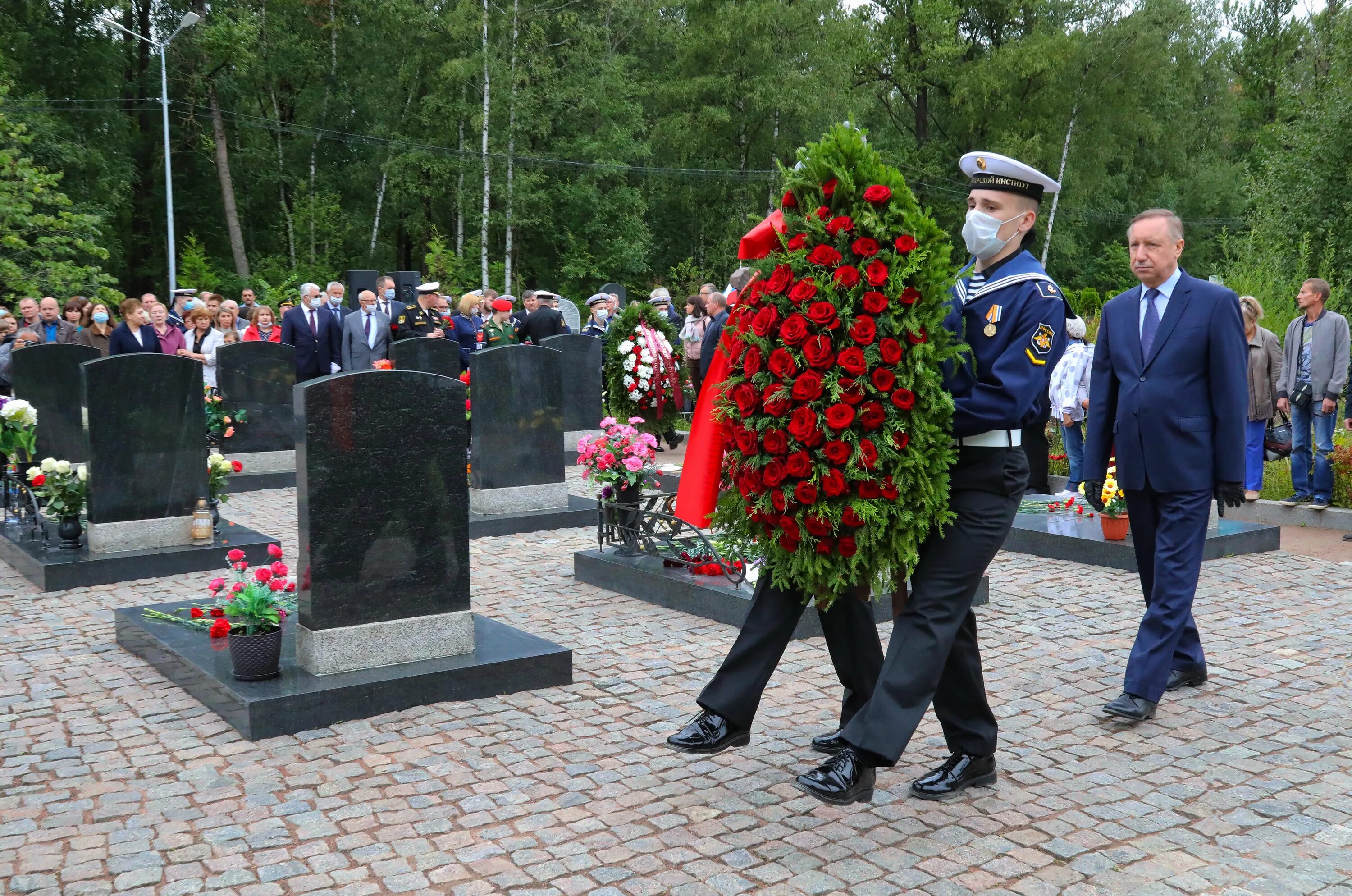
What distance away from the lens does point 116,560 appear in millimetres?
8930

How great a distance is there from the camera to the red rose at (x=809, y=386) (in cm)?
421

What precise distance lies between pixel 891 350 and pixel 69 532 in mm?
7462

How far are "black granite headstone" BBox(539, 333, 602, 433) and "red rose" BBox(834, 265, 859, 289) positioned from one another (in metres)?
11.6

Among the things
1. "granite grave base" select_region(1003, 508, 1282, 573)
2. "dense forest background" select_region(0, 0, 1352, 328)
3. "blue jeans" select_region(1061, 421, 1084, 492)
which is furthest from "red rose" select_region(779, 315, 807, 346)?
"dense forest background" select_region(0, 0, 1352, 328)

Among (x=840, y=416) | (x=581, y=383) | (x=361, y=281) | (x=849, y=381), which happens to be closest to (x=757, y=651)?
(x=840, y=416)

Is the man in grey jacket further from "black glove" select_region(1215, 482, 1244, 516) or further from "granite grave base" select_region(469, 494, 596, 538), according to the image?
"granite grave base" select_region(469, 494, 596, 538)

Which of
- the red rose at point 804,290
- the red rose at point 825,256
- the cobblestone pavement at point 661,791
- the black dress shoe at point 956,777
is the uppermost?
the red rose at point 825,256

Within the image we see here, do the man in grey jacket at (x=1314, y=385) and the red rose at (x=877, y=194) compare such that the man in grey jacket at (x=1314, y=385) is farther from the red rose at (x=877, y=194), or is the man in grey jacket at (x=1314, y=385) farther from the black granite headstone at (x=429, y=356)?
the black granite headstone at (x=429, y=356)

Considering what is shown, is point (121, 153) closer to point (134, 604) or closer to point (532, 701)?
point (134, 604)

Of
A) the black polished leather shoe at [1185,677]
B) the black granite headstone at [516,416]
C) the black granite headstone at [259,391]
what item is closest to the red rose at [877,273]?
the black polished leather shoe at [1185,677]

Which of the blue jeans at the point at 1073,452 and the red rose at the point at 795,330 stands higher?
the red rose at the point at 795,330

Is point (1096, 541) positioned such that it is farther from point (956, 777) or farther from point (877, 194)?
point (877, 194)

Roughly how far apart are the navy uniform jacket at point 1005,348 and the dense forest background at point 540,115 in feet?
95.6

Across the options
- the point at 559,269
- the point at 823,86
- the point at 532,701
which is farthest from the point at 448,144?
the point at 532,701
